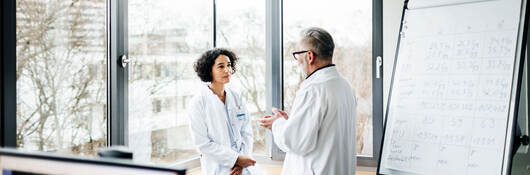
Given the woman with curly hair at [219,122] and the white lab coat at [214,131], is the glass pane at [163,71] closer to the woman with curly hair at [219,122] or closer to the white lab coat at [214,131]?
the woman with curly hair at [219,122]

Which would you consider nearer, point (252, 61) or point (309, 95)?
point (309, 95)

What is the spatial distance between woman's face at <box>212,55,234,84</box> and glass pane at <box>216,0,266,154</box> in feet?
3.94

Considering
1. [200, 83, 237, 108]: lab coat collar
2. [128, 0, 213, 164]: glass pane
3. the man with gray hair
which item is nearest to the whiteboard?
the man with gray hair

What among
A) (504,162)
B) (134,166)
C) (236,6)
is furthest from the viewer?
(236,6)

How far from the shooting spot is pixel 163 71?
3.24 metres

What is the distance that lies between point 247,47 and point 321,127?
2.02 metres

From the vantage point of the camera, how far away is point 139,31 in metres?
2.95

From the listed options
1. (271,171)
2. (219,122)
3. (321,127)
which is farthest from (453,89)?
(271,171)

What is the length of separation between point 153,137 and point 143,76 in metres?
0.48

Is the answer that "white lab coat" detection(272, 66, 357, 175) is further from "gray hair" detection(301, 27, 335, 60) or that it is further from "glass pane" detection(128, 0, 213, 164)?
"glass pane" detection(128, 0, 213, 164)

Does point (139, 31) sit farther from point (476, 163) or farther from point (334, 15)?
point (476, 163)

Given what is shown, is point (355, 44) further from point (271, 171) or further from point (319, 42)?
point (319, 42)

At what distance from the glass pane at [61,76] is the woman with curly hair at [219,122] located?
0.63 m

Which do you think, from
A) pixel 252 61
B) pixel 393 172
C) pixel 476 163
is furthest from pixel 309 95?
pixel 252 61
